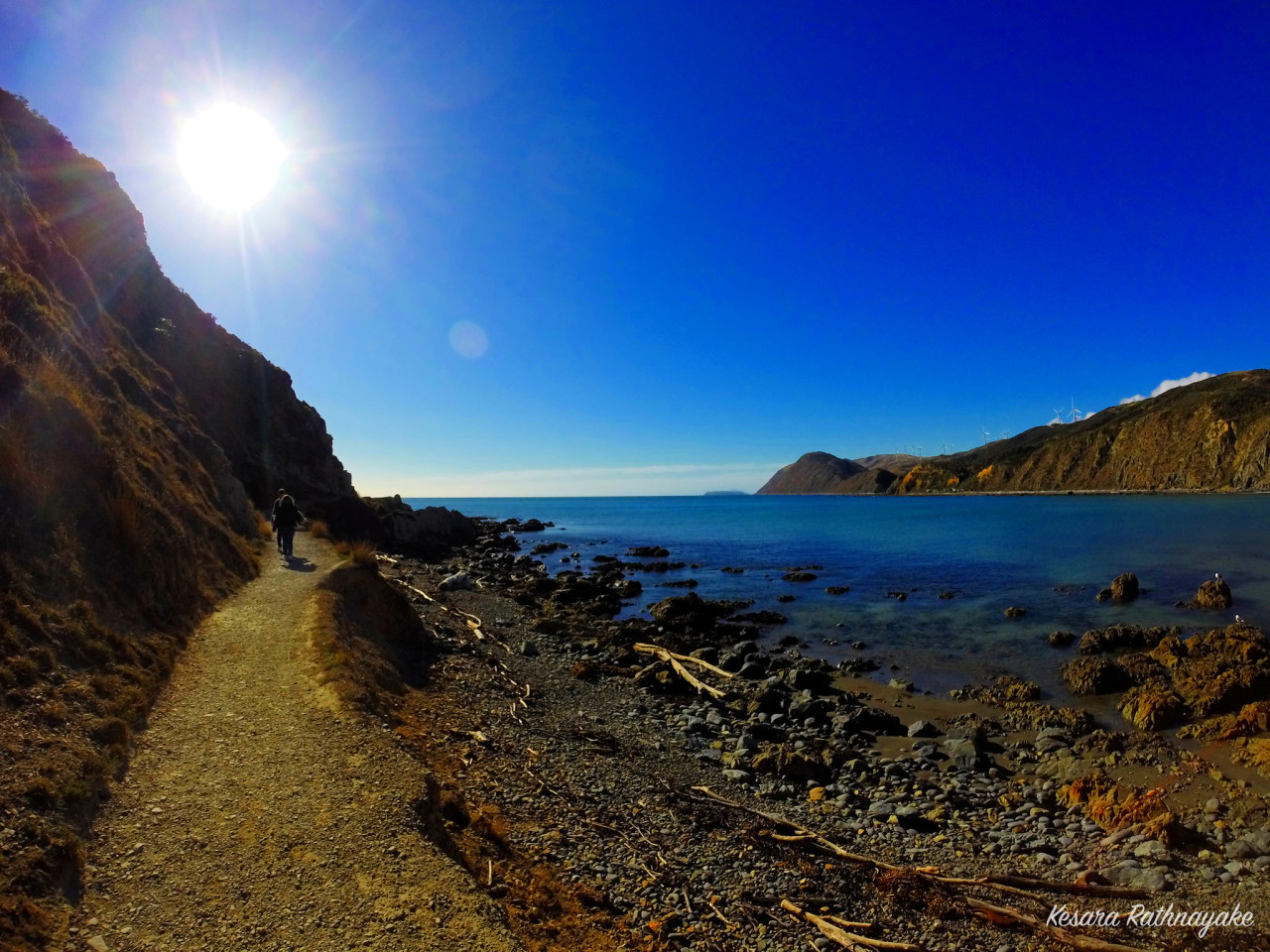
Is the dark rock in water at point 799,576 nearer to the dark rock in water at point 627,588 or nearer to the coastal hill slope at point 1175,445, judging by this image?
the dark rock in water at point 627,588

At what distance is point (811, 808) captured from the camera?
11.7 m

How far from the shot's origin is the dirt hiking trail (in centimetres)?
508

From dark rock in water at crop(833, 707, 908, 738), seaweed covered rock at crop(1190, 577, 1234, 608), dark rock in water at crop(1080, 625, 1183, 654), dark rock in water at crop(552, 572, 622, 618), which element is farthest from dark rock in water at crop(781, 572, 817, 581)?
dark rock in water at crop(833, 707, 908, 738)

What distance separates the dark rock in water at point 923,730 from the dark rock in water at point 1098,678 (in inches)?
231

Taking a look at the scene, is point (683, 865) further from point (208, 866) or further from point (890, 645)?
point (890, 645)

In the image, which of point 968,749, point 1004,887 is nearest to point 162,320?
point 968,749

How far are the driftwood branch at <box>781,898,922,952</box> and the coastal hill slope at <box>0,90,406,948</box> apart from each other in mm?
7908

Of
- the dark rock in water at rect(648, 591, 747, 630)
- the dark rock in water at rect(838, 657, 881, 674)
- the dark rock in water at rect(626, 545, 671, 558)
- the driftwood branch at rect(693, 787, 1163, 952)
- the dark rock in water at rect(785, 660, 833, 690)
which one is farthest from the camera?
the dark rock in water at rect(626, 545, 671, 558)

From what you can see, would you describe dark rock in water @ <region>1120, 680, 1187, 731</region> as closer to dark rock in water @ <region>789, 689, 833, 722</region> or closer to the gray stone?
the gray stone

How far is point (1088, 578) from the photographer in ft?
A: 125

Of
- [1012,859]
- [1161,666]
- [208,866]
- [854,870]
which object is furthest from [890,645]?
[208,866]

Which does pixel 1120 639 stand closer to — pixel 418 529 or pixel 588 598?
pixel 588 598

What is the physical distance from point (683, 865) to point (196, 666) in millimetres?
8670

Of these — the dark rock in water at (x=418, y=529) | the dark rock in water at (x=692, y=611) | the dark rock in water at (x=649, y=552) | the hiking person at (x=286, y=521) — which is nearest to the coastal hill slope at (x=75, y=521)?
the hiking person at (x=286, y=521)
